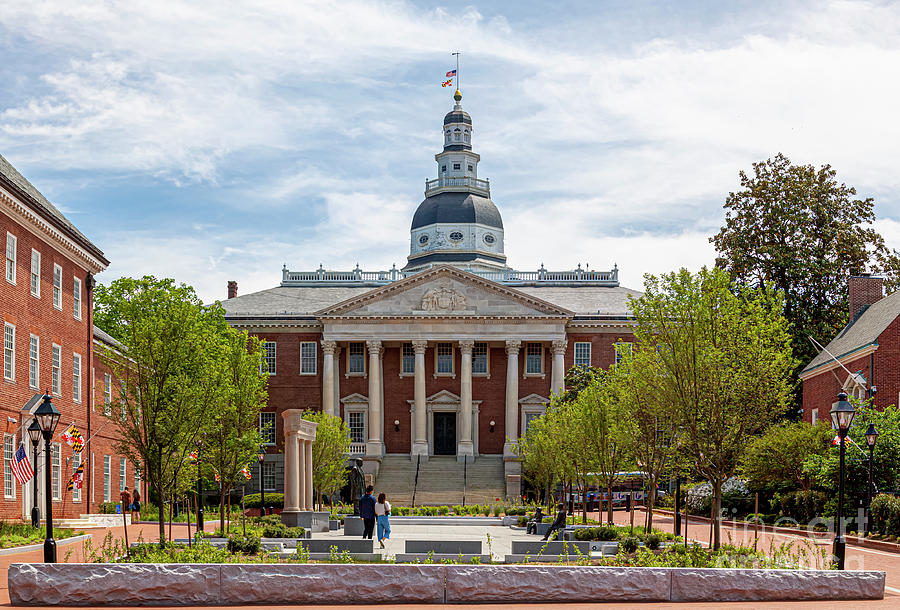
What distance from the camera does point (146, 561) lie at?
19.5m

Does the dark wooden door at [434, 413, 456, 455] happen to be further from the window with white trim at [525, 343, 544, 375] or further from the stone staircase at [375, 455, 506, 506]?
the window with white trim at [525, 343, 544, 375]

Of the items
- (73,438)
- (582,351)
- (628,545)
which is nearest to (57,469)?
(73,438)

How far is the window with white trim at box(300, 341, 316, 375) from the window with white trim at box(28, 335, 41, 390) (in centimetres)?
4186

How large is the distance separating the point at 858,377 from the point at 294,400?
4292 cm

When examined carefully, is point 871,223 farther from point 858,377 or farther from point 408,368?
point 408,368

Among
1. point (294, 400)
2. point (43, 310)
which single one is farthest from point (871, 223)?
point (43, 310)

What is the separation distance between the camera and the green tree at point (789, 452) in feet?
149

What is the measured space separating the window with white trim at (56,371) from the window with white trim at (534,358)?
42.5 metres

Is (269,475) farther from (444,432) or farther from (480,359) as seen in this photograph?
(480,359)

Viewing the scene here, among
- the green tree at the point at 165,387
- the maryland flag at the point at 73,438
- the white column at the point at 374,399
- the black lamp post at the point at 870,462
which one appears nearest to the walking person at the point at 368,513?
the green tree at the point at 165,387

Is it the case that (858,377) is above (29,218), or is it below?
below

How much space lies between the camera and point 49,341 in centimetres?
3888

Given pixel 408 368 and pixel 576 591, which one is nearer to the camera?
pixel 576 591

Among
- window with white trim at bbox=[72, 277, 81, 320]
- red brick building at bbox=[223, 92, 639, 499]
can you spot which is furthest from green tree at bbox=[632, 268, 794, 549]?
red brick building at bbox=[223, 92, 639, 499]
